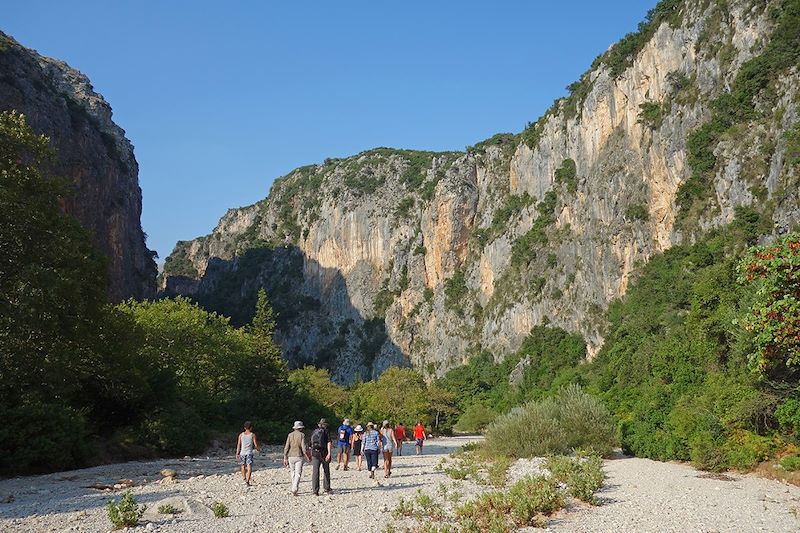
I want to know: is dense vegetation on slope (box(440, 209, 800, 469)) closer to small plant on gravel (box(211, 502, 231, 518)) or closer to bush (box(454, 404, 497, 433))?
small plant on gravel (box(211, 502, 231, 518))

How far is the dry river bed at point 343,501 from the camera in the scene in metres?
10.0

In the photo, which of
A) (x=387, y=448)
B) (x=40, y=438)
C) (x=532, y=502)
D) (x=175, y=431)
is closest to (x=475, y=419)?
(x=175, y=431)

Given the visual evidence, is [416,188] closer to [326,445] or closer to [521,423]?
[521,423]

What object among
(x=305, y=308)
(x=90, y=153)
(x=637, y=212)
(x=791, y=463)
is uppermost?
(x=90, y=153)

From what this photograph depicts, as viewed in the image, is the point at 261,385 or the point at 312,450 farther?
the point at 261,385

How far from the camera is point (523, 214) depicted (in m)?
84.1

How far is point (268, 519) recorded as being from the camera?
10570mm

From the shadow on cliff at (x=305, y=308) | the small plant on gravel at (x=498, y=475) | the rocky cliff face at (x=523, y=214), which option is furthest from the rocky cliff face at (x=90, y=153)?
the small plant on gravel at (x=498, y=475)

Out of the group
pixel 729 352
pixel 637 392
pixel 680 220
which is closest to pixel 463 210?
pixel 680 220

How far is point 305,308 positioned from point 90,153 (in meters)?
57.4

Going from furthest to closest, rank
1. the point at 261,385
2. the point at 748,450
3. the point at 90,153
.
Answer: the point at 90,153, the point at 261,385, the point at 748,450

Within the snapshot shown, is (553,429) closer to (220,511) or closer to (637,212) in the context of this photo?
(220,511)

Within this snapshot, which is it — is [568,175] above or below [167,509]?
above

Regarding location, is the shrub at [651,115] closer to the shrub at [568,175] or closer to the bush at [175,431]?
the shrub at [568,175]
